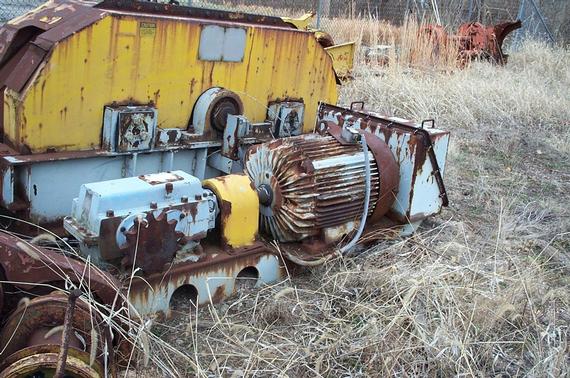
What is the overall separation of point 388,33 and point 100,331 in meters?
8.34

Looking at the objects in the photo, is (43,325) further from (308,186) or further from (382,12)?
(382,12)

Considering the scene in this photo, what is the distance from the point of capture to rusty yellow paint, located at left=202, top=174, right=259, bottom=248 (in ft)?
8.91

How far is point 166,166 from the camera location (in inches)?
125

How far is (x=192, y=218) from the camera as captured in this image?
8.34 ft

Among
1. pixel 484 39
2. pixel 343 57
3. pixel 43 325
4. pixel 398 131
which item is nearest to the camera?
pixel 43 325

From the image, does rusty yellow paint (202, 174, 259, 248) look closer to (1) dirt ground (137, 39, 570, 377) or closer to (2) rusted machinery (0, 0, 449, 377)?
(2) rusted machinery (0, 0, 449, 377)

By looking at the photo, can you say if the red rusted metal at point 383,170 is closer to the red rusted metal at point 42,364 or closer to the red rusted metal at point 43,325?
the red rusted metal at point 43,325

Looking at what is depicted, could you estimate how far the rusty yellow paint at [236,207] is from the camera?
2.71 metres

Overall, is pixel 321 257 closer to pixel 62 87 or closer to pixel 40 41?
pixel 62 87

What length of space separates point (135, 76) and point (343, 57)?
3.22 m

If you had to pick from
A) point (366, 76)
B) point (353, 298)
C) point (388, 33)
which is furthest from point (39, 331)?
point (388, 33)

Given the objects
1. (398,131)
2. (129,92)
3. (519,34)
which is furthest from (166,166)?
(519,34)

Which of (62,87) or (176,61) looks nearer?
(62,87)

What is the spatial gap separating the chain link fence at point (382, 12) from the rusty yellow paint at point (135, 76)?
2.80 meters
